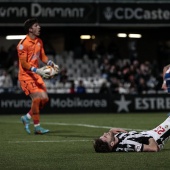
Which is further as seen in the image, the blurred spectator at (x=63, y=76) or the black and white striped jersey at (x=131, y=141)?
the blurred spectator at (x=63, y=76)

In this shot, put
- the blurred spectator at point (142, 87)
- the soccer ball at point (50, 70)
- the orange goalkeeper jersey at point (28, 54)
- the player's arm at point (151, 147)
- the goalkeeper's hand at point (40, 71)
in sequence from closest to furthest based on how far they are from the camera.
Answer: the player's arm at point (151, 147)
the goalkeeper's hand at point (40, 71)
the orange goalkeeper jersey at point (28, 54)
the soccer ball at point (50, 70)
the blurred spectator at point (142, 87)

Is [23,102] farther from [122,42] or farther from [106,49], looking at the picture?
[122,42]

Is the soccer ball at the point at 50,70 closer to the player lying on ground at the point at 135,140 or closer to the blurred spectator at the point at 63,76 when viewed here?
the player lying on ground at the point at 135,140

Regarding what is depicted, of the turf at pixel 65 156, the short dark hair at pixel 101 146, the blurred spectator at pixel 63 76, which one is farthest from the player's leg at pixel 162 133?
the blurred spectator at pixel 63 76

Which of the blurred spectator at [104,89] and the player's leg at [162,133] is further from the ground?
the blurred spectator at [104,89]

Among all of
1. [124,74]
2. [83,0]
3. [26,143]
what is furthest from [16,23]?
[26,143]

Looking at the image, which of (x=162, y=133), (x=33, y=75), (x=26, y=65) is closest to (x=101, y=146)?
(x=162, y=133)

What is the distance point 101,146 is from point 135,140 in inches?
→ 21.0

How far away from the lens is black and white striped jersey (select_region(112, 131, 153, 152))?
34.3 feet

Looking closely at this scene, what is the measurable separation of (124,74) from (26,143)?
18.9 meters

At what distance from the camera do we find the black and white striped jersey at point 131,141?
412 inches

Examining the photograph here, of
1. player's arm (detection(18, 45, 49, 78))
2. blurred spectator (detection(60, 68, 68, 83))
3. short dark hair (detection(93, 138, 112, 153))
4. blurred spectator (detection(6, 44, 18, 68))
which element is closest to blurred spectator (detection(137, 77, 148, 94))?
blurred spectator (detection(60, 68, 68, 83))

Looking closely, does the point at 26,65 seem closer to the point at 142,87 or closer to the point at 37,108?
Result: the point at 37,108

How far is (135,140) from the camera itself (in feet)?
34.4
